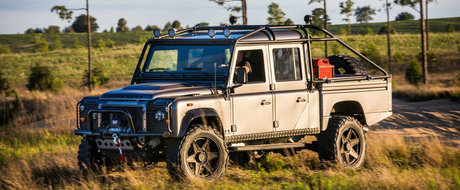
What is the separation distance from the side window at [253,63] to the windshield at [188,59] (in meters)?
0.24

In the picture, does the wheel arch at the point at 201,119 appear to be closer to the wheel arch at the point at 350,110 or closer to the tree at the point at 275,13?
the wheel arch at the point at 350,110

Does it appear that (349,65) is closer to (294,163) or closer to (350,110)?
(350,110)

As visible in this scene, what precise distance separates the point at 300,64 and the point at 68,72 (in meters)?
48.1

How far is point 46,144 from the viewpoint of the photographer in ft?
44.6

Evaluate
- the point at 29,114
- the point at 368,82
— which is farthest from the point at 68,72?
the point at 368,82

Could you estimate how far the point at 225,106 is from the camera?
7.85 metres

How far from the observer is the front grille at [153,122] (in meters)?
7.21

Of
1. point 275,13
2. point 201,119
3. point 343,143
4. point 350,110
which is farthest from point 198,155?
point 275,13

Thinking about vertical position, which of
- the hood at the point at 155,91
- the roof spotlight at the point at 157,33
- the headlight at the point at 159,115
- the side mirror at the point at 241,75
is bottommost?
the headlight at the point at 159,115

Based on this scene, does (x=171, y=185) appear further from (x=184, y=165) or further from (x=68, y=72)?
(x=68, y=72)

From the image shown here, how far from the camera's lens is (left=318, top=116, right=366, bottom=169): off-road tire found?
9203 millimetres

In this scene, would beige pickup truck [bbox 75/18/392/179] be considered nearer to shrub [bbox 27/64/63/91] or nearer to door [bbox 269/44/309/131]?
door [bbox 269/44/309/131]

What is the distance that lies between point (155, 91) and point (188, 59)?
123 cm

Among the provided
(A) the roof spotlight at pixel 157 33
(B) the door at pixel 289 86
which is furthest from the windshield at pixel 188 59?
(B) the door at pixel 289 86
